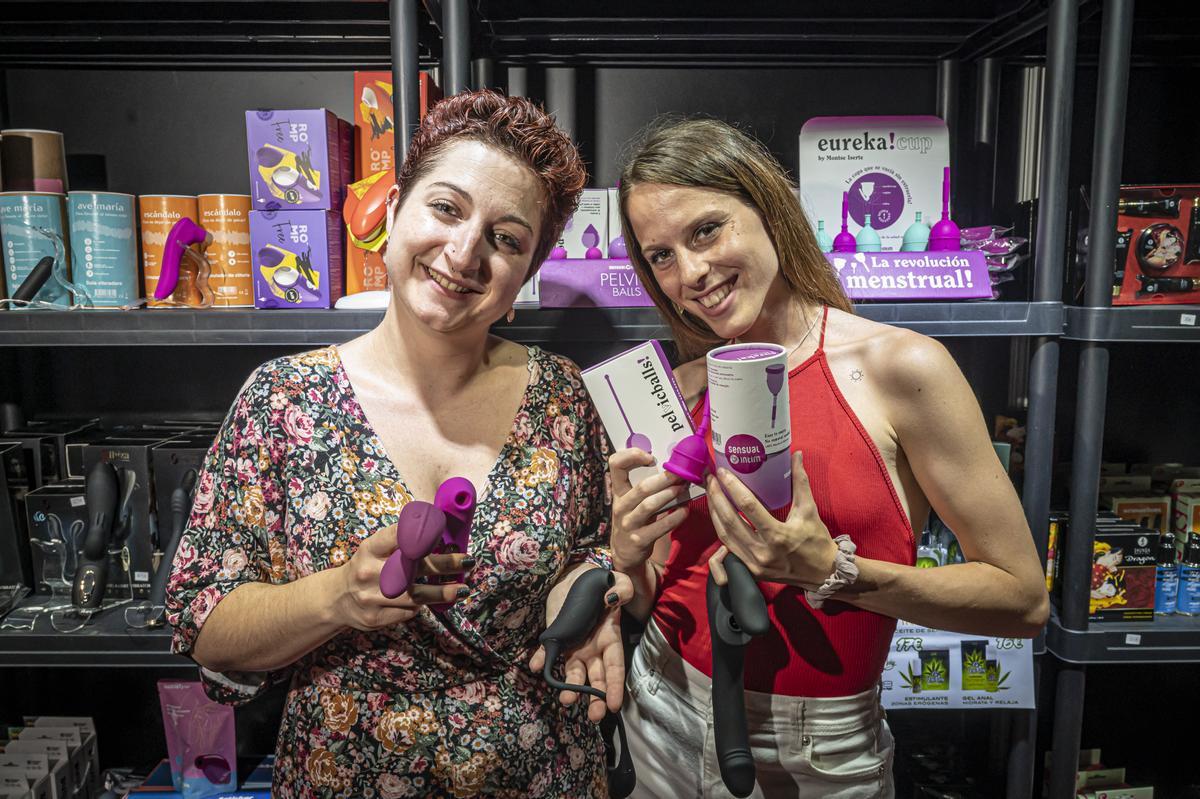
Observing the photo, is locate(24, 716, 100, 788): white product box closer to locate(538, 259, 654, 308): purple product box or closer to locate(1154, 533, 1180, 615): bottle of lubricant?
locate(538, 259, 654, 308): purple product box

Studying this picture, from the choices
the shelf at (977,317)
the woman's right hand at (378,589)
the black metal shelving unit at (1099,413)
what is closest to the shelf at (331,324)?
the shelf at (977,317)

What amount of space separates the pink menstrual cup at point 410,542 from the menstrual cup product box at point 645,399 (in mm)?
301

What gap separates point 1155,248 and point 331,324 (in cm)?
161

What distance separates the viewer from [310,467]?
104 cm

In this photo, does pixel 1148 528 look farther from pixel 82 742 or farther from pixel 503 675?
pixel 82 742

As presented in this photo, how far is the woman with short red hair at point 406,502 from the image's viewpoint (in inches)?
40.6

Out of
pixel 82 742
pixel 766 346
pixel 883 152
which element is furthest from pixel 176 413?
pixel 883 152

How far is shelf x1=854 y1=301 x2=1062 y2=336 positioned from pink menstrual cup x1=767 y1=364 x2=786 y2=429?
66 centimetres

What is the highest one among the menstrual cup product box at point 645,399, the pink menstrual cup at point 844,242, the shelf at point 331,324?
the pink menstrual cup at point 844,242

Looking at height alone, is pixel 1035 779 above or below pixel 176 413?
below

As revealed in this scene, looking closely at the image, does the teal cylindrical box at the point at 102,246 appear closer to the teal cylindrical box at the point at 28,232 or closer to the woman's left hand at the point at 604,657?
the teal cylindrical box at the point at 28,232

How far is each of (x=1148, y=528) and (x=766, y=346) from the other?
4.29 feet

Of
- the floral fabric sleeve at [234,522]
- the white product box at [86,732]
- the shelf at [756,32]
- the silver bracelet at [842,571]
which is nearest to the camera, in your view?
the silver bracelet at [842,571]

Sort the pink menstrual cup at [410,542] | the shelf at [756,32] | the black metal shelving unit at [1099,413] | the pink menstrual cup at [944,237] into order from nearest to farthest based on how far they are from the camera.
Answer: the pink menstrual cup at [410,542]
the black metal shelving unit at [1099,413]
the pink menstrual cup at [944,237]
the shelf at [756,32]
